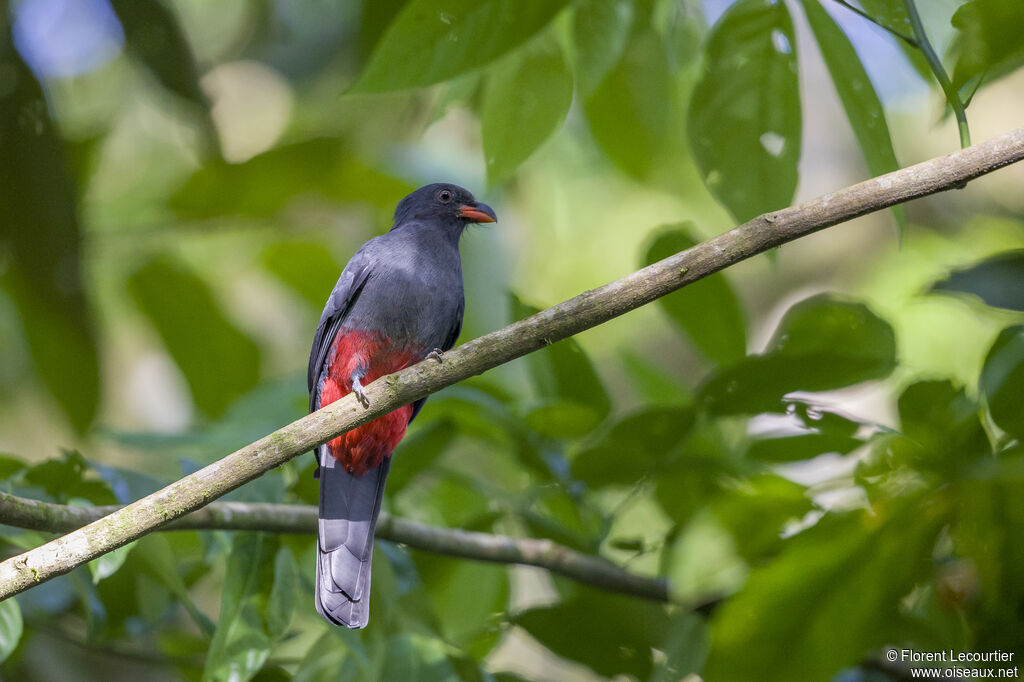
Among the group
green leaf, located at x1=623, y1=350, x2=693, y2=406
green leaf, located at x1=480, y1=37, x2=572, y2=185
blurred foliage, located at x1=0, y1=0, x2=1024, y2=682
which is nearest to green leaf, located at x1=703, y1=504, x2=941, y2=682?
blurred foliage, located at x1=0, y1=0, x2=1024, y2=682

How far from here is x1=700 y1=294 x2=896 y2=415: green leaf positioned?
7.05 feet

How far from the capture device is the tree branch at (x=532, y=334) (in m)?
1.59

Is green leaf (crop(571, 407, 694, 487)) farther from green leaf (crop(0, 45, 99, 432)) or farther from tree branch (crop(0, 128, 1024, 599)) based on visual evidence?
green leaf (crop(0, 45, 99, 432))

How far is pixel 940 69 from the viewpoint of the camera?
1765mm

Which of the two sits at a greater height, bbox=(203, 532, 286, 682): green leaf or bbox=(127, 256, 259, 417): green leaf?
bbox=(127, 256, 259, 417): green leaf

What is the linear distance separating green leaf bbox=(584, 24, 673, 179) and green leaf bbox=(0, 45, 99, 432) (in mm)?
1498

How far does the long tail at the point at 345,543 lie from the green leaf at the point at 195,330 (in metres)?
0.86

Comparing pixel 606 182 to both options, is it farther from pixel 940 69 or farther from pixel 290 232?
pixel 940 69

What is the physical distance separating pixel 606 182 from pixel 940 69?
6585 millimetres

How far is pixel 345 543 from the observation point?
2.30 metres

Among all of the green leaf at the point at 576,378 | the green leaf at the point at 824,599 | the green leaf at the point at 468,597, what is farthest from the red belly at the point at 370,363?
the green leaf at the point at 824,599

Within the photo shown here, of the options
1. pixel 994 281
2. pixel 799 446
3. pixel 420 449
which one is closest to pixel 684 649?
pixel 799 446

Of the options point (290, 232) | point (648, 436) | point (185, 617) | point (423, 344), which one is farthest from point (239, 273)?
point (648, 436)

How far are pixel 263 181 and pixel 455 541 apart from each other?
1674 mm
